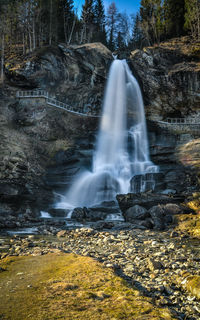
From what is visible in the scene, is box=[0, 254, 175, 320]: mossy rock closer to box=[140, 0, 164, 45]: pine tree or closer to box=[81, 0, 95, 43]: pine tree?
box=[140, 0, 164, 45]: pine tree

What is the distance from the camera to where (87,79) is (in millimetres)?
38312

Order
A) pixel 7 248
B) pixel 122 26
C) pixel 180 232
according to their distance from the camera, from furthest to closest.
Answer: pixel 122 26, pixel 180 232, pixel 7 248

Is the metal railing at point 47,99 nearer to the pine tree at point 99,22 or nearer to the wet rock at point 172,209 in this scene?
the wet rock at point 172,209

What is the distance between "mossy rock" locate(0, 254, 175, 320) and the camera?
356 centimetres

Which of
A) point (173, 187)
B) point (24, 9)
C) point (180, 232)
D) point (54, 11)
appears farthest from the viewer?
point (54, 11)

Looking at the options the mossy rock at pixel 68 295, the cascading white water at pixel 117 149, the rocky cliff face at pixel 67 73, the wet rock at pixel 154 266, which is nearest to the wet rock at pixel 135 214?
the cascading white water at pixel 117 149

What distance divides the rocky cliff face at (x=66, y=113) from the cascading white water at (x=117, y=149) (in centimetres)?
141

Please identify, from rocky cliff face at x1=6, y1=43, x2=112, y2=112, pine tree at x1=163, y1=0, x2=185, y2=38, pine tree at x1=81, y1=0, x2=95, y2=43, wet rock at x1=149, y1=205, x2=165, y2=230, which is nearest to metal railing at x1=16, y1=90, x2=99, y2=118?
rocky cliff face at x1=6, y1=43, x2=112, y2=112

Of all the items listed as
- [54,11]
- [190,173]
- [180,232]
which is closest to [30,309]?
[180,232]

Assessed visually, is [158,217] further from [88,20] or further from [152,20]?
[88,20]

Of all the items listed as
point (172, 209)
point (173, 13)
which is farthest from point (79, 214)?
point (173, 13)

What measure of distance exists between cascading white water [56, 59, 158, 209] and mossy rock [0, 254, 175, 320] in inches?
693

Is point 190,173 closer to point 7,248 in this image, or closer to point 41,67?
point 7,248

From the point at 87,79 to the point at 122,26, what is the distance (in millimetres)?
36005
